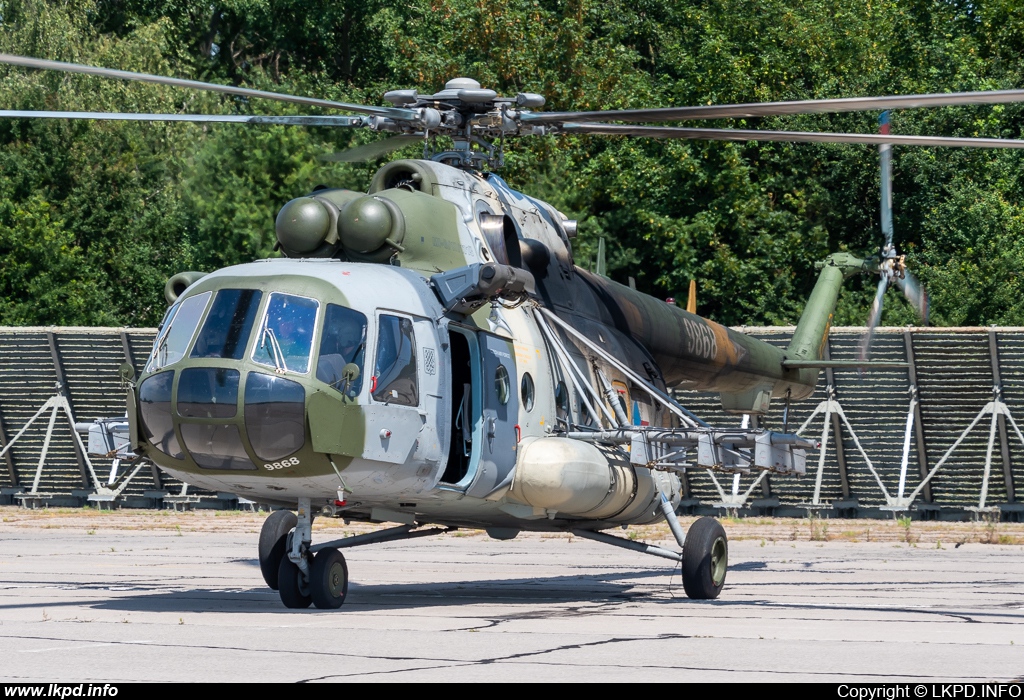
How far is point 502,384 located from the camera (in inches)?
439

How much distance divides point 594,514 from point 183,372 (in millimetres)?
4135

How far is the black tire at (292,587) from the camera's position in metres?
10.3

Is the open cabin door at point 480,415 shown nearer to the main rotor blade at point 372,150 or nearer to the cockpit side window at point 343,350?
the cockpit side window at point 343,350

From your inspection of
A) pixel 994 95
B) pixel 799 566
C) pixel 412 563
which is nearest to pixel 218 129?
pixel 412 563

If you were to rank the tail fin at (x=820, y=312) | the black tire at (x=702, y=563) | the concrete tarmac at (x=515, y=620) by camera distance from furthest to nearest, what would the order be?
the tail fin at (x=820, y=312) → the black tire at (x=702, y=563) → the concrete tarmac at (x=515, y=620)

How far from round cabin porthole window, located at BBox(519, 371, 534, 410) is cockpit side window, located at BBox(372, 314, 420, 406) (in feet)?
4.58

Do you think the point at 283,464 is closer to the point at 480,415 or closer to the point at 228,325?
the point at 228,325

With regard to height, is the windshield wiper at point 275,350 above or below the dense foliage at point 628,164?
below

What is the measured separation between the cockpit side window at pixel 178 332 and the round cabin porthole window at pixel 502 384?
2.48m

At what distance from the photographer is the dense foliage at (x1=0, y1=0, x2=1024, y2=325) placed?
32.5 meters

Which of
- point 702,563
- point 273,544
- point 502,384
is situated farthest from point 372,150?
point 702,563

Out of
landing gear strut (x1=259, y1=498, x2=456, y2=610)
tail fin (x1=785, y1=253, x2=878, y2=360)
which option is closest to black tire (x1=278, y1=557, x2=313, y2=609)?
landing gear strut (x1=259, y1=498, x2=456, y2=610)

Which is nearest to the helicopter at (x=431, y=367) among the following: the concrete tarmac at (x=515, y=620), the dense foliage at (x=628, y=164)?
the concrete tarmac at (x=515, y=620)

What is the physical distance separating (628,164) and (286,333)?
2648 cm
